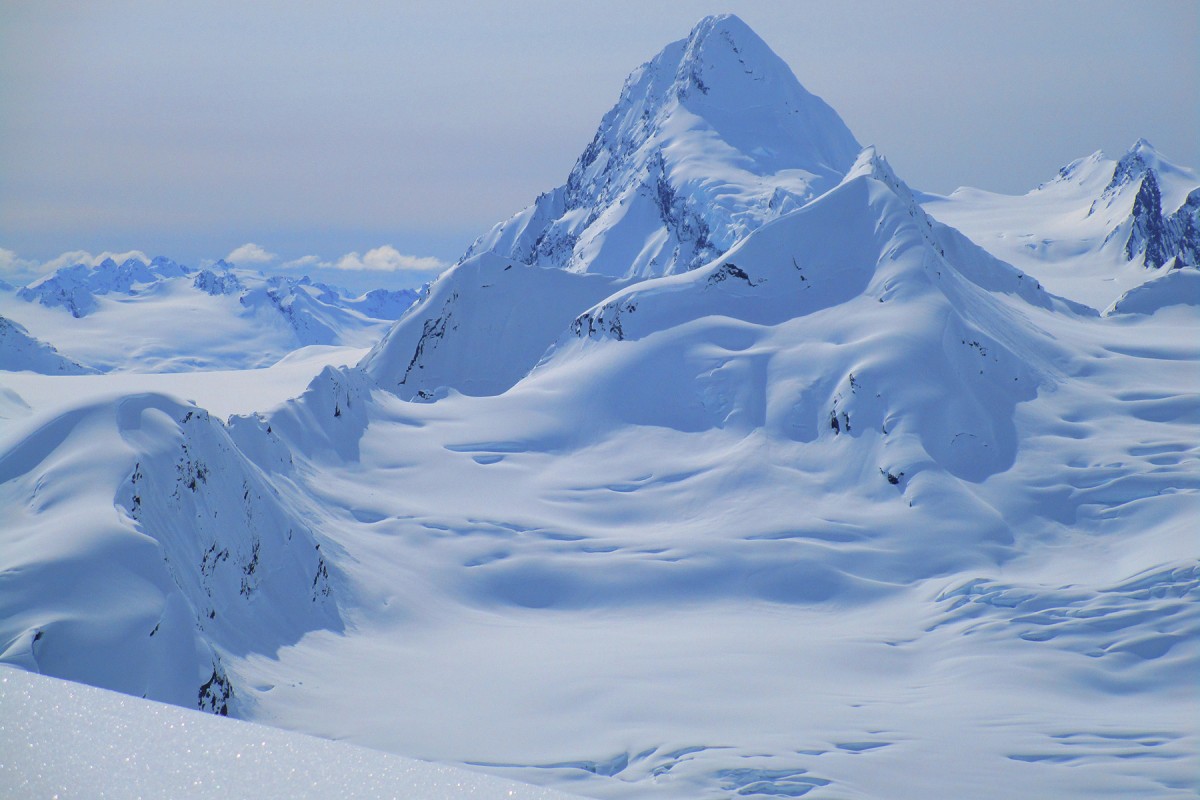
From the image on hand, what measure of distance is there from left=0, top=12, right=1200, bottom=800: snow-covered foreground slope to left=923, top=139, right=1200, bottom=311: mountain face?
57873 mm

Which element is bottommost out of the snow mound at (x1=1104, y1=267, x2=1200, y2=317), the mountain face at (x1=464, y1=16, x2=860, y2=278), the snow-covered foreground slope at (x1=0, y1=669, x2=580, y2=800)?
the snow-covered foreground slope at (x1=0, y1=669, x2=580, y2=800)

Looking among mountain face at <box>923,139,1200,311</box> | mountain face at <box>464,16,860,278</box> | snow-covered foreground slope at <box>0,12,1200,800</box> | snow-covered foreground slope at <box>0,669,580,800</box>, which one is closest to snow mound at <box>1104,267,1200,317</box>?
snow-covered foreground slope at <box>0,12,1200,800</box>

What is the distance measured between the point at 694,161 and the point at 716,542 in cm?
8303

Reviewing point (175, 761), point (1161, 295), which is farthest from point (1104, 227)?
point (175, 761)

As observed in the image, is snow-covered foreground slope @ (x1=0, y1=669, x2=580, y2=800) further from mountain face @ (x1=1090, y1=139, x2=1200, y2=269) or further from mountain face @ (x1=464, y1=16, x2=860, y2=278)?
mountain face @ (x1=1090, y1=139, x2=1200, y2=269)

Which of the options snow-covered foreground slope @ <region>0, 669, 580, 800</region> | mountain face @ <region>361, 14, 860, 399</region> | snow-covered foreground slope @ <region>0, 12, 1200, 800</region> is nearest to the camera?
snow-covered foreground slope @ <region>0, 669, 580, 800</region>

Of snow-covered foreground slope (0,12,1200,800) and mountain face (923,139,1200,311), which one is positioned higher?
mountain face (923,139,1200,311)

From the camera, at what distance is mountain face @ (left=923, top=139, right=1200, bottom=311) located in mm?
126375

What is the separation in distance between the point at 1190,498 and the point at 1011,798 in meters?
26.7

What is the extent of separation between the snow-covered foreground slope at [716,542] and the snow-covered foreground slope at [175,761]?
16.6m

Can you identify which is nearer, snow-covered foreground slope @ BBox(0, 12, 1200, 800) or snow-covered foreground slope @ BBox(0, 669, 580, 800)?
snow-covered foreground slope @ BBox(0, 669, 580, 800)

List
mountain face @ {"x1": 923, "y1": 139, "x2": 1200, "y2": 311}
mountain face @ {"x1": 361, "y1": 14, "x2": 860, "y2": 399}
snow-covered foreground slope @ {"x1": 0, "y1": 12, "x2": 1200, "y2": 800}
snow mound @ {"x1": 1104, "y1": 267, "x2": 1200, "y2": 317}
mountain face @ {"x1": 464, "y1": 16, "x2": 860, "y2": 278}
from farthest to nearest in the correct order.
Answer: mountain face @ {"x1": 923, "y1": 139, "x2": 1200, "y2": 311}, mountain face @ {"x1": 464, "y1": 16, "x2": 860, "y2": 278}, mountain face @ {"x1": 361, "y1": 14, "x2": 860, "y2": 399}, snow mound @ {"x1": 1104, "y1": 267, "x2": 1200, "y2": 317}, snow-covered foreground slope @ {"x1": 0, "y1": 12, "x2": 1200, "y2": 800}

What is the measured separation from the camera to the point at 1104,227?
472 feet

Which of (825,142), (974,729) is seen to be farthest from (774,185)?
(974,729)
